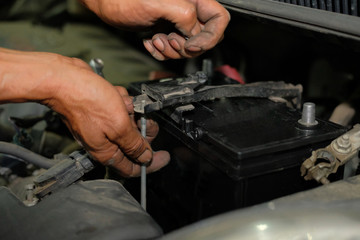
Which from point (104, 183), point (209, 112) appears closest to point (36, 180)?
point (104, 183)

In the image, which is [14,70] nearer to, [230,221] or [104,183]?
[104,183]

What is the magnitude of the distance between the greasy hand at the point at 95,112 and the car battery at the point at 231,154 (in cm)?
12

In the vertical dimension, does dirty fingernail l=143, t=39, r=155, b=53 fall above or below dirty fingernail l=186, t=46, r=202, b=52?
below

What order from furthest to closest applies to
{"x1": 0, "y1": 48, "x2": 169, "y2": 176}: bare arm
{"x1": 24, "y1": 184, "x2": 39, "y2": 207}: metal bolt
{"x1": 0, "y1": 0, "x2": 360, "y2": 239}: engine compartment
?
1. {"x1": 24, "y1": 184, "x2": 39, "y2": 207}: metal bolt
2. {"x1": 0, "y1": 48, "x2": 169, "y2": 176}: bare arm
3. {"x1": 0, "y1": 0, "x2": 360, "y2": 239}: engine compartment

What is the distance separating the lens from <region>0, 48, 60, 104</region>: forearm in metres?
0.76

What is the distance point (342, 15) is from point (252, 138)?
290 mm

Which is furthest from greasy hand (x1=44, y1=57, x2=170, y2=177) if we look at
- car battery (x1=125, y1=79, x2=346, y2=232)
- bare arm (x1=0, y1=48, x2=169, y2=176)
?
car battery (x1=125, y1=79, x2=346, y2=232)

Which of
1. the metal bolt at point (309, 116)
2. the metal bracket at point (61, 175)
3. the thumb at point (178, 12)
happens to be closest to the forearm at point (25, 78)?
the metal bracket at point (61, 175)

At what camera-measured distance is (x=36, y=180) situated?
0.85m

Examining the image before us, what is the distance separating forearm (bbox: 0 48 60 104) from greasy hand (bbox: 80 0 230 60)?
253 mm

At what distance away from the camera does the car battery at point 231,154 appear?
767 millimetres

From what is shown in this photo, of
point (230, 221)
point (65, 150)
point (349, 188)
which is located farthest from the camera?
point (65, 150)

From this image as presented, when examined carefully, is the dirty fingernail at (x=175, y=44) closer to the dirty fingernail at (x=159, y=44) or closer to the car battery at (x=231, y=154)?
the dirty fingernail at (x=159, y=44)

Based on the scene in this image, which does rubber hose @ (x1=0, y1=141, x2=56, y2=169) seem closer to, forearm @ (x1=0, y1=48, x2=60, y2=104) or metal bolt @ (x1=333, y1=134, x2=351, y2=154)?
forearm @ (x1=0, y1=48, x2=60, y2=104)
